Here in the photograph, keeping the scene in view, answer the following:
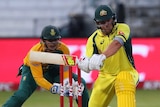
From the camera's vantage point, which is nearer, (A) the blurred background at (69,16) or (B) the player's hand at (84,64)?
(B) the player's hand at (84,64)

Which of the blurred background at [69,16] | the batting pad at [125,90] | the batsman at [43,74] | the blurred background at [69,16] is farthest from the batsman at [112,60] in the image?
the blurred background at [69,16]

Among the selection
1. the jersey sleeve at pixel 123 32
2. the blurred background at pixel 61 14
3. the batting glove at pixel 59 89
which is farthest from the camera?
the blurred background at pixel 61 14

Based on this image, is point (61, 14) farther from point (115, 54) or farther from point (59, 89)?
point (115, 54)

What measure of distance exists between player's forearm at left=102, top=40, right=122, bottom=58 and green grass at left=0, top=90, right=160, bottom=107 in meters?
3.65

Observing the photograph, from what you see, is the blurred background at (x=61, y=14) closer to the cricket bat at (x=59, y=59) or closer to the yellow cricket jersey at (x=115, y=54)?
the yellow cricket jersey at (x=115, y=54)

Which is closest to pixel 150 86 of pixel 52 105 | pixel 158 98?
pixel 158 98

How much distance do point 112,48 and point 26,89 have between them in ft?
5.80

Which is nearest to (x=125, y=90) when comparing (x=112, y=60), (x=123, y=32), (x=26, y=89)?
(x=112, y=60)

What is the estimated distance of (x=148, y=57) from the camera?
12625 millimetres

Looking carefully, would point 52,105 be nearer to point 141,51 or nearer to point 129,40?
point 141,51

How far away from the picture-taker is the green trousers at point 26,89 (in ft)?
24.9

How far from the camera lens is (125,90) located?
655 cm

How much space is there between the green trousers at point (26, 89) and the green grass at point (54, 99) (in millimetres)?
1983

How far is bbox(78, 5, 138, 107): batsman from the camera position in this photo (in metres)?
6.54
